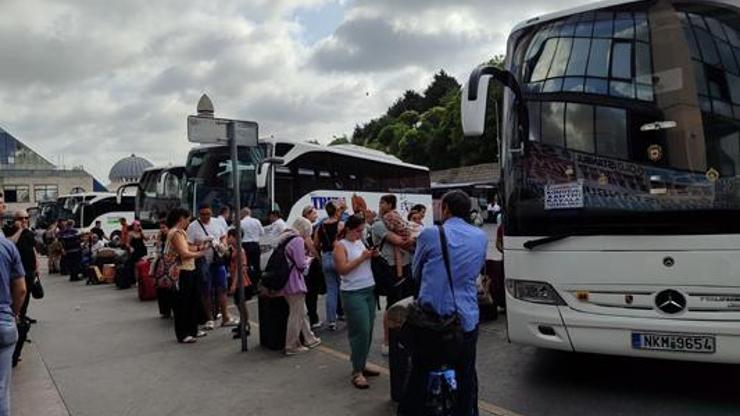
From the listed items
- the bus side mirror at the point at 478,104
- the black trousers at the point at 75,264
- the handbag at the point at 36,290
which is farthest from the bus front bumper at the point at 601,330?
the black trousers at the point at 75,264

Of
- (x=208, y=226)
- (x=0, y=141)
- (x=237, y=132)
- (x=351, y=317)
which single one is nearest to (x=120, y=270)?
(x=208, y=226)

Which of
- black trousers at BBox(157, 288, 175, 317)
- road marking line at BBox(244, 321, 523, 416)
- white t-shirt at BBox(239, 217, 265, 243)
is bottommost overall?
road marking line at BBox(244, 321, 523, 416)

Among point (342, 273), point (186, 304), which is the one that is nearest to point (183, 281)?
point (186, 304)

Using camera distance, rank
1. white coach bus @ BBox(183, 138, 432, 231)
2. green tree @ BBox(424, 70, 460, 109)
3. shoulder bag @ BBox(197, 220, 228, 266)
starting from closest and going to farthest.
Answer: shoulder bag @ BBox(197, 220, 228, 266) < white coach bus @ BBox(183, 138, 432, 231) < green tree @ BBox(424, 70, 460, 109)

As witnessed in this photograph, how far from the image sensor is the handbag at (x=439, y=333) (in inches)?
166

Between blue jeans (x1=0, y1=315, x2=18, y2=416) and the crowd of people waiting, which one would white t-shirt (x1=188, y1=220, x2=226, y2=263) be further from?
blue jeans (x1=0, y1=315, x2=18, y2=416)

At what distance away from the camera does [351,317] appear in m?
6.25

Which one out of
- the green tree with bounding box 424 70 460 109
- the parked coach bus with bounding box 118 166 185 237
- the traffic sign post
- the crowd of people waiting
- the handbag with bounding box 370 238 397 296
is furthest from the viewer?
the green tree with bounding box 424 70 460 109

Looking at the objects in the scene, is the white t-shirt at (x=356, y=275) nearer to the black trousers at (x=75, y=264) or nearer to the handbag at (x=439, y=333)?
the handbag at (x=439, y=333)

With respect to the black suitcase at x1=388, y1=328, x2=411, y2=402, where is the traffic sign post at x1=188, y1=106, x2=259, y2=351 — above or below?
above

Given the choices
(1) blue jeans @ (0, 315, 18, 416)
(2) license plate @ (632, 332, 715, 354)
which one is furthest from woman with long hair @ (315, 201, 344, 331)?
(1) blue jeans @ (0, 315, 18, 416)

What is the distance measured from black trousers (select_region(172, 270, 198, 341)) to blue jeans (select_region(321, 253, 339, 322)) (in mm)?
1764

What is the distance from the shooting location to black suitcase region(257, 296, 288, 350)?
7.86m

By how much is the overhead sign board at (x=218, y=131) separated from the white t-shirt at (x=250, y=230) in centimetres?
426
